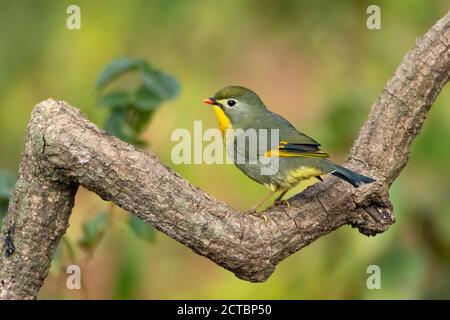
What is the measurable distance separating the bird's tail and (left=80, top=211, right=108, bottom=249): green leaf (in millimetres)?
1150

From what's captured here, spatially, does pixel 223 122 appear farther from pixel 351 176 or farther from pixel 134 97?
pixel 351 176

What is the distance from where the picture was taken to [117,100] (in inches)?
159

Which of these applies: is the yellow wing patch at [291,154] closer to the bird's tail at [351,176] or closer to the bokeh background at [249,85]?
the bird's tail at [351,176]

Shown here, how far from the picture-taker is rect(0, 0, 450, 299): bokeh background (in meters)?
4.80

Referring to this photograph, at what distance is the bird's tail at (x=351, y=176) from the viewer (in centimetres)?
345

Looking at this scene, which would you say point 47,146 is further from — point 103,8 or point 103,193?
point 103,8

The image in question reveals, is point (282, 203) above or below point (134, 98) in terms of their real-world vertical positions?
below

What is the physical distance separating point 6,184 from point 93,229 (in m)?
0.60

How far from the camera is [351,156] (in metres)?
3.74

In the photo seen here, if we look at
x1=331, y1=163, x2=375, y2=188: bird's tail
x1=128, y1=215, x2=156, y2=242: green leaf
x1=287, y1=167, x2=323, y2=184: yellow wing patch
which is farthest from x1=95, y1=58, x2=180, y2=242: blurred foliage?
x1=331, y1=163, x2=375, y2=188: bird's tail

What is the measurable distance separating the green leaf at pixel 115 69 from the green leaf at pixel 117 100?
0.30 ft

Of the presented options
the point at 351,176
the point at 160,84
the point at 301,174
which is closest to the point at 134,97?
the point at 160,84

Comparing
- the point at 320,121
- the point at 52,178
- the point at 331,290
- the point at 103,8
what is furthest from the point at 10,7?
the point at 52,178

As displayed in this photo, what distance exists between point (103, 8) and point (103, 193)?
285 centimetres
